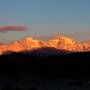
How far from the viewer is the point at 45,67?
2947cm

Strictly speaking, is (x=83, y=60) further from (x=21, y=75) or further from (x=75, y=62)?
(x=21, y=75)

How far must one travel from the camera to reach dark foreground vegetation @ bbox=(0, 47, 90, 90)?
28969mm

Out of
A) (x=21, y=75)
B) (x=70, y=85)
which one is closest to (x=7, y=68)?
(x=21, y=75)

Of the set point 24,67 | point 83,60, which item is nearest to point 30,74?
point 24,67

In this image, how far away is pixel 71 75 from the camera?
1145 inches

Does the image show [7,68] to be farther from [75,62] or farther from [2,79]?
[75,62]

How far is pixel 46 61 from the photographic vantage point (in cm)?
2972

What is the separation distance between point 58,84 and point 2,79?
2.33 m

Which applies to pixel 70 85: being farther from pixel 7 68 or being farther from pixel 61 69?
pixel 7 68

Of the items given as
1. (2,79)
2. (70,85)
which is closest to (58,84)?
(70,85)

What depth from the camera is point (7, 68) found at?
29.9 metres

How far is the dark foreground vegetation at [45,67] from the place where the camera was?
Answer: 29.0 metres

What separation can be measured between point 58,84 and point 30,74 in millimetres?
1194

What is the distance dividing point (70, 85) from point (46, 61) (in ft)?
4.37
